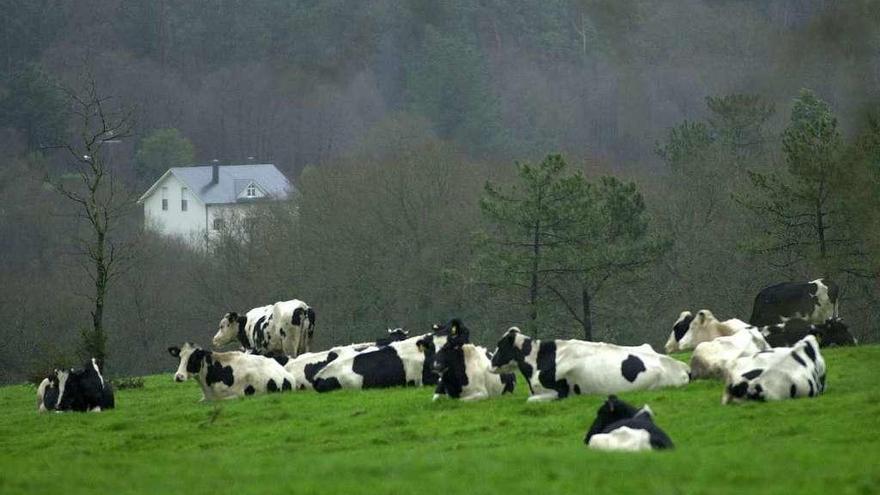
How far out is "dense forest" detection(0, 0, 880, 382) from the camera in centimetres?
4897

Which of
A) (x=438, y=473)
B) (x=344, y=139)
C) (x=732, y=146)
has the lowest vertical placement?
(x=438, y=473)

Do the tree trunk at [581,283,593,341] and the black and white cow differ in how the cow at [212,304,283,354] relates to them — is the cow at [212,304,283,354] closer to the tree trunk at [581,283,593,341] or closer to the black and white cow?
the black and white cow

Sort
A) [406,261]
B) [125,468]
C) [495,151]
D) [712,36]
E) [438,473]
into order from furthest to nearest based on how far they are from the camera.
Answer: [495,151] < [406,261] < [712,36] < [125,468] < [438,473]

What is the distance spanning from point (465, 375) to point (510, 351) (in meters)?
0.84

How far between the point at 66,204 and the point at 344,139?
92.7 ft

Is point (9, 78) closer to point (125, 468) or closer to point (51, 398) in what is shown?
point (51, 398)

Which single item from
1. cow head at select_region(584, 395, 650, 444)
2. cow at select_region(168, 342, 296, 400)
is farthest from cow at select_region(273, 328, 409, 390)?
cow head at select_region(584, 395, 650, 444)

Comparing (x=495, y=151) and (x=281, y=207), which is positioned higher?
(x=495, y=151)

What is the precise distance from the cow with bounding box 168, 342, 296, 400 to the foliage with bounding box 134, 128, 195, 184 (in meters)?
103

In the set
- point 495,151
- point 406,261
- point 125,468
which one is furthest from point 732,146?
point 125,468

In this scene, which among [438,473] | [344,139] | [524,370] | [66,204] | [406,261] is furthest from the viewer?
[344,139]

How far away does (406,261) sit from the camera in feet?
239

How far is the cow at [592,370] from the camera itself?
22.6 meters

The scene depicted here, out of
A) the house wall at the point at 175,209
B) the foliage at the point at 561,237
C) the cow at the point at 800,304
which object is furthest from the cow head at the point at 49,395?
the house wall at the point at 175,209
